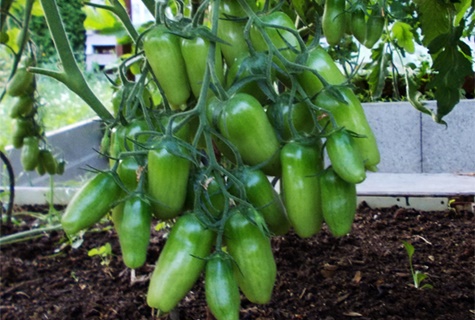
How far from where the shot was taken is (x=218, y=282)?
2.14 feet

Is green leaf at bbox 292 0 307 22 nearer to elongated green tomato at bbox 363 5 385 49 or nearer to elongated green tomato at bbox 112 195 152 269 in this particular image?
elongated green tomato at bbox 363 5 385 49

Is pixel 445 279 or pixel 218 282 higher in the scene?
pixel 218 282

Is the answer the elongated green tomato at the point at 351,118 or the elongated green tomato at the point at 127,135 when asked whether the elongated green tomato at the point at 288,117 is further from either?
the elongated green tomato at the point at 127,135

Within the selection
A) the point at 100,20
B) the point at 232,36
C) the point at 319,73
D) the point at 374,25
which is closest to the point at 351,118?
the point at 319,73

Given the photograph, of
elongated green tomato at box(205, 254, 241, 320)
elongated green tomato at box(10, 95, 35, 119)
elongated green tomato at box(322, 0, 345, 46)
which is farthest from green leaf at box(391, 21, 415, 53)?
elongated green tomato at box(10, 95, 35, 119)

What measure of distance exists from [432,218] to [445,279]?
0.34m

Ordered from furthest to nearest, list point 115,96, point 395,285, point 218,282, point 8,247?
point 8,247, point 395,285, point 115,96, point 218,282

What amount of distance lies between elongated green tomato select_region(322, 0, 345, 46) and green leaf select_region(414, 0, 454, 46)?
0.18 m

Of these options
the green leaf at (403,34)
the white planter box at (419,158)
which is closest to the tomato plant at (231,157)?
the green leaf at (403,34)

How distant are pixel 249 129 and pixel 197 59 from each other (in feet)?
0.35

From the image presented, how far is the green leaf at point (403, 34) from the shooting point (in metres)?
1.41

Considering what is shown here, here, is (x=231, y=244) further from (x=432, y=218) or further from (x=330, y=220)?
(x=432, y=218)

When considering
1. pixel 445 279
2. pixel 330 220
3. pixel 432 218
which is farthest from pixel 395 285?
pixel 330 220

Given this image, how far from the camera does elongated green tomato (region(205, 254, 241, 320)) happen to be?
0.65 m
